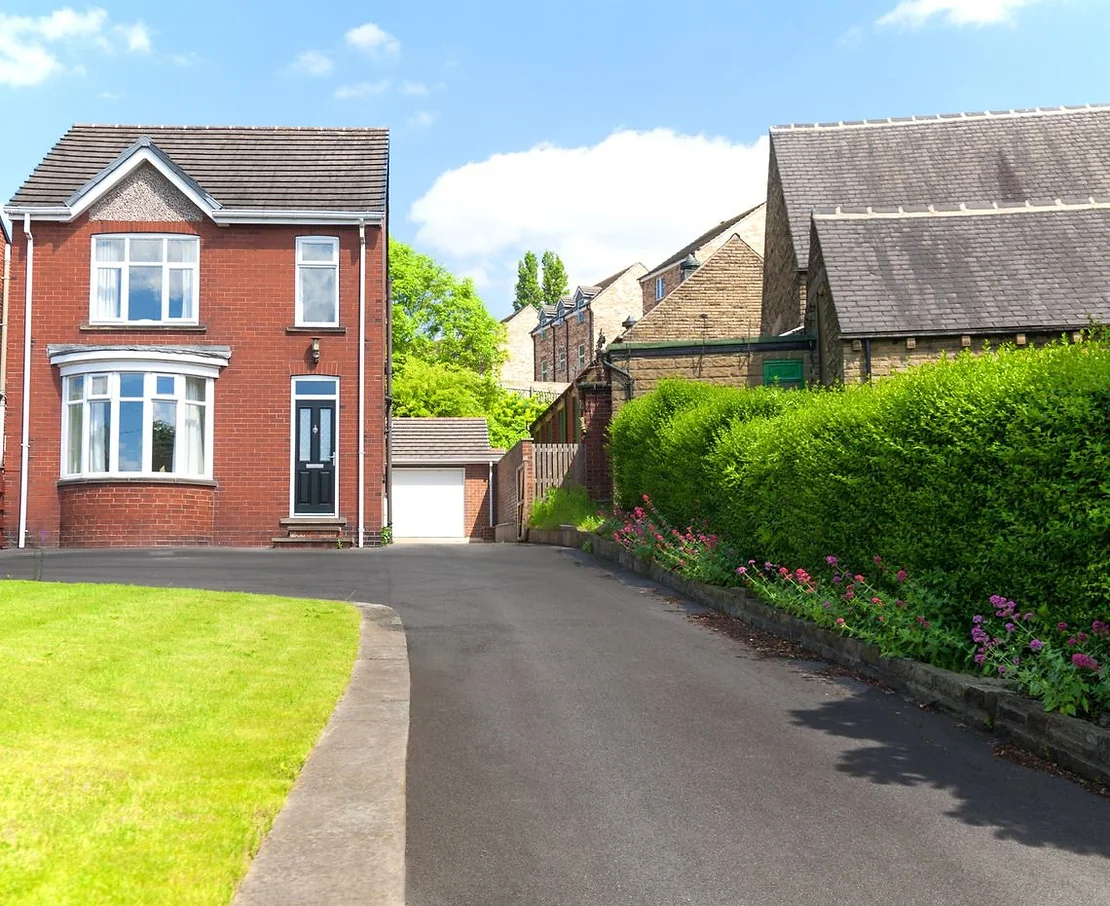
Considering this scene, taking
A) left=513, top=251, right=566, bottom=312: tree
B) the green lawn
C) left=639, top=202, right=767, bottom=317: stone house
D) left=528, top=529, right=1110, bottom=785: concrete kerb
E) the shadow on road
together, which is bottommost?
the shadow on road

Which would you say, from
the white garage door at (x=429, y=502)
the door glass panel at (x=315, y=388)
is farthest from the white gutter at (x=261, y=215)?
the white garage door at (x=429, y=502)

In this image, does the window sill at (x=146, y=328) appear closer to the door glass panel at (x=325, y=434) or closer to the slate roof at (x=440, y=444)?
the door glass panel at (x=325, y=434)

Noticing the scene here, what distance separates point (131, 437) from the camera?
75.1 feet

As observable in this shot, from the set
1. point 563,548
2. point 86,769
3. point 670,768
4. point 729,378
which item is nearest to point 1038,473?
point 670,768

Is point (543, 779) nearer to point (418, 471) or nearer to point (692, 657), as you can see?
point (692, 657)

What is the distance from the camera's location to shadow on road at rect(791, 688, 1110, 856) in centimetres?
507

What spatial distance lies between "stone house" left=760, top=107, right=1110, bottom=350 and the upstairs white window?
1565 centimetres

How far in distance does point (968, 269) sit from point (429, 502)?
81.5 ft

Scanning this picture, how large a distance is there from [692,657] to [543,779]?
4.09 m

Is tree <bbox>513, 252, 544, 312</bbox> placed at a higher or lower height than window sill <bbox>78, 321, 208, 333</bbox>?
higher

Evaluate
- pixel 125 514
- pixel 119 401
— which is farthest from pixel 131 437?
pixel 125 514

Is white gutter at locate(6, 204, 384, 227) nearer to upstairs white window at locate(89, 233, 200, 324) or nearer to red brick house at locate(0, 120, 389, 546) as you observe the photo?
red brick house at locate(0, 120, 389, 546)

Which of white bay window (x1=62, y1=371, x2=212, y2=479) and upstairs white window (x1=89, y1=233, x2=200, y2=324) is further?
upstairs white window (x1=89, y1=233, x2=200, y2=324)

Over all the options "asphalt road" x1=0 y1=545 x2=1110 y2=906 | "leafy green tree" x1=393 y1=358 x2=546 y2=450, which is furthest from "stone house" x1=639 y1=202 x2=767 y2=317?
"asphalt road" x1=0 y1=545 x2=1110 y2=906
